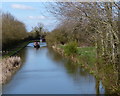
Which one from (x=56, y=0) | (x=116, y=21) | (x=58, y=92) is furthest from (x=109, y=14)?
(x=58, y=92)

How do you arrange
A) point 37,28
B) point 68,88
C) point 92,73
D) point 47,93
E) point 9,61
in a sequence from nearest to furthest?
point 47,93 → point 68,88 → point 92,73 → point 9,61 → point 37,28

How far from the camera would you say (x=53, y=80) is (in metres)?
10.5

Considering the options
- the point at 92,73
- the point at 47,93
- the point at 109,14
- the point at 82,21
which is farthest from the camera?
the point at 92,73

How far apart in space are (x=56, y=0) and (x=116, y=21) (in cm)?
150

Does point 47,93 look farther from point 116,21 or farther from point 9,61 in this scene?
point 9,61

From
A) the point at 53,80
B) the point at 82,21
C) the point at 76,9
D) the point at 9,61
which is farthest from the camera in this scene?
the point at 9,61

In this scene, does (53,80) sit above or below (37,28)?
below

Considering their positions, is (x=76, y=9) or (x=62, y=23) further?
(x=62, y=23)

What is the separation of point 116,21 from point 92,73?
6.15m

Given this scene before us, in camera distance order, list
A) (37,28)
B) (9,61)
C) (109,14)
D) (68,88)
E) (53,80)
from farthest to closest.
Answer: (37,28) < (9,61) < (53,80) < (68,88) < (109,14)

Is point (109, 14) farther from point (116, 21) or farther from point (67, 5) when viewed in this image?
point (67, 5)

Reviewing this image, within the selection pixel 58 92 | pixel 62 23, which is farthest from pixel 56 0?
pixel 58 92

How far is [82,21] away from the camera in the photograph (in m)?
6.16

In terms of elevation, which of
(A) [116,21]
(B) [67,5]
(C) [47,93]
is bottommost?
(C) [47,93]
